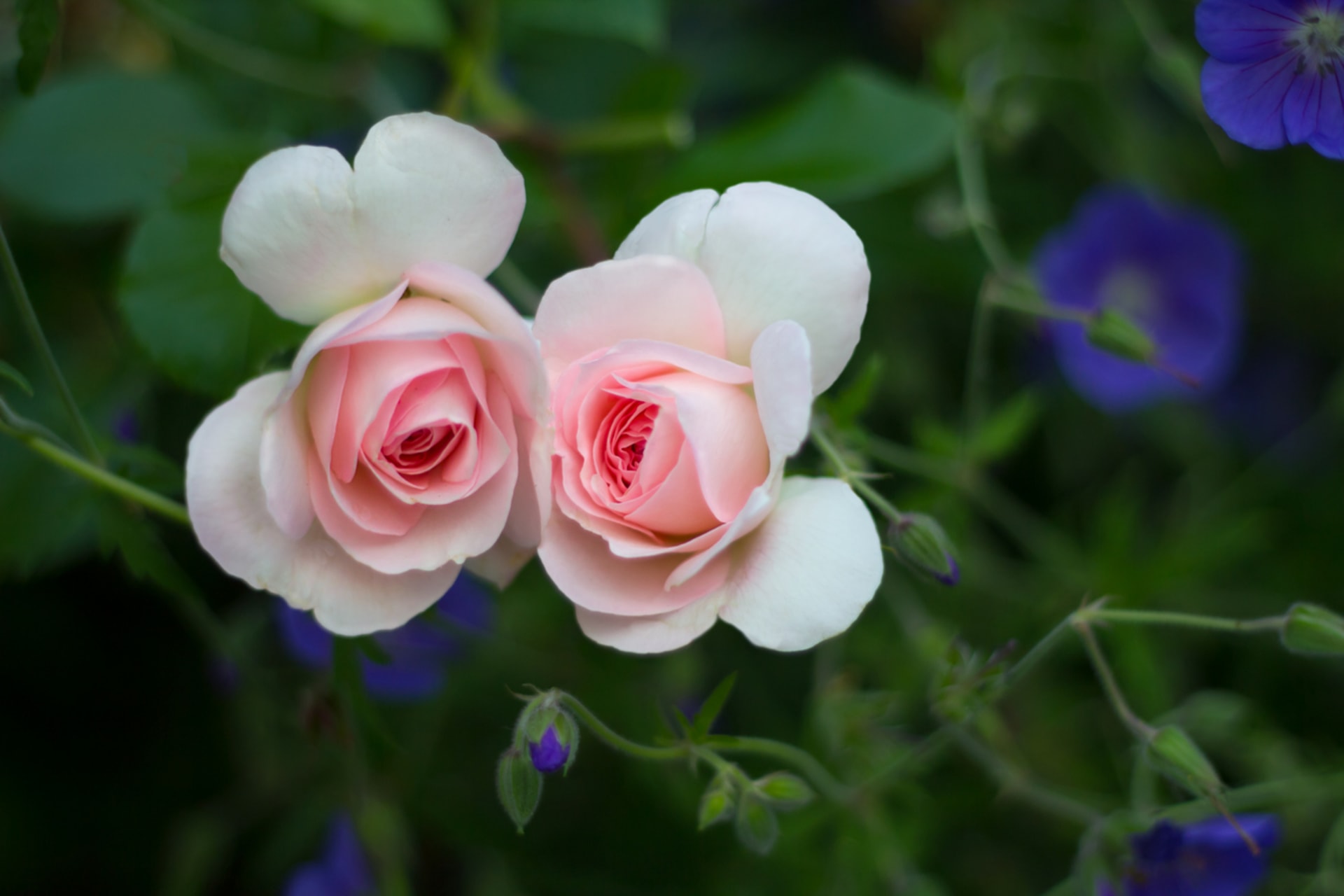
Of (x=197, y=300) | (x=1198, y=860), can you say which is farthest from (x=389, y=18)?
(x=1198, y=860)

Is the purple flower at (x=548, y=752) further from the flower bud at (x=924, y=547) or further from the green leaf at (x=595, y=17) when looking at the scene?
the green leaf at (x=595, y=17)

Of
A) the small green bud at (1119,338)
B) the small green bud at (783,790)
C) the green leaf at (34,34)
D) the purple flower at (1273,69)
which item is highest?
the purple flower at (1273,69)

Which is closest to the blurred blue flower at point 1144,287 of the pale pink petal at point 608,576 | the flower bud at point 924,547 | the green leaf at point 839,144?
the green leaf at point 839,144

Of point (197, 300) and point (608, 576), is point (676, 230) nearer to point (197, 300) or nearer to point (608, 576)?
point (608, 576)

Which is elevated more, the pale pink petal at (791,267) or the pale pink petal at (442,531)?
the pale pink petal at (791,267)

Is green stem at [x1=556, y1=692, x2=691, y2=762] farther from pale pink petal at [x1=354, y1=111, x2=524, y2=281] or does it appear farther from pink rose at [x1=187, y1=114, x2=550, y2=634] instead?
pale pink petal at [x1=354, y1=111, x2=524, y2=281]
